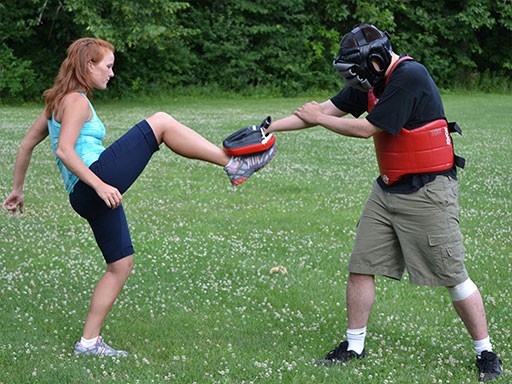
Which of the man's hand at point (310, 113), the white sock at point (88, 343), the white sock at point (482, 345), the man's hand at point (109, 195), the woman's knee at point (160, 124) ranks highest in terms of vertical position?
the man's hand at point (310, 113)

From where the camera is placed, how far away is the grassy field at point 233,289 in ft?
17.0

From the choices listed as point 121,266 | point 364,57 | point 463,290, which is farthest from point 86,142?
point 463,290

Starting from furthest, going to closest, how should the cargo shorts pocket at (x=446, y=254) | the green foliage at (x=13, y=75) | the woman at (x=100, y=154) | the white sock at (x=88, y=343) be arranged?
the green foliage at (x=13, y=75) → the white sock at (x=88, y=343) → the cargo shorts pocket at (x=446, y=254) → the woman at (x=100, y=154)

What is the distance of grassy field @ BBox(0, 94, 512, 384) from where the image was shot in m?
5.19

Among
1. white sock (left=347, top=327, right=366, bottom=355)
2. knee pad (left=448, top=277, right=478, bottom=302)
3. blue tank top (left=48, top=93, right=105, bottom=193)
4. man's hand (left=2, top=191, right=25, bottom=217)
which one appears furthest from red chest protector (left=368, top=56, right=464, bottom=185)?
man's hand (left=2, top=191, right=25, bottom=217)

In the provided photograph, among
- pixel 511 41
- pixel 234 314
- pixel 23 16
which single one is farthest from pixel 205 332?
pixel 511 41

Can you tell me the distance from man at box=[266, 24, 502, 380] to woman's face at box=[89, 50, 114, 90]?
1.31 meters

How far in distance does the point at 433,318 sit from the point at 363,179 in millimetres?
7077

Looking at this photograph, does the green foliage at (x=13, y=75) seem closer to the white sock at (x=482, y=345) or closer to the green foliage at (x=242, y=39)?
the green foliage at (x=242, y=39)

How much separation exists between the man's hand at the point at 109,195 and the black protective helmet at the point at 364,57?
1.59 meters

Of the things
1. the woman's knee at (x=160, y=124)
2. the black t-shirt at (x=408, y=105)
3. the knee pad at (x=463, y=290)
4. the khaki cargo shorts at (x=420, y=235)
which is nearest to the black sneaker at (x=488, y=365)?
the knee pad at (x=463, y=290)

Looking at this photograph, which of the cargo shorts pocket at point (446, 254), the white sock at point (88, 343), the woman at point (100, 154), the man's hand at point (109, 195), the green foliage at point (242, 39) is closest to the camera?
the man's hand at point (109, 195)

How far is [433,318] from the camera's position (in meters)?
6.33

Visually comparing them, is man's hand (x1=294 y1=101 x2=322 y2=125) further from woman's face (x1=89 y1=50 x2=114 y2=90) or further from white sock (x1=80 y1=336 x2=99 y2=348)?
white sock (x1=80 y1=336 x2=99 y2=348)
